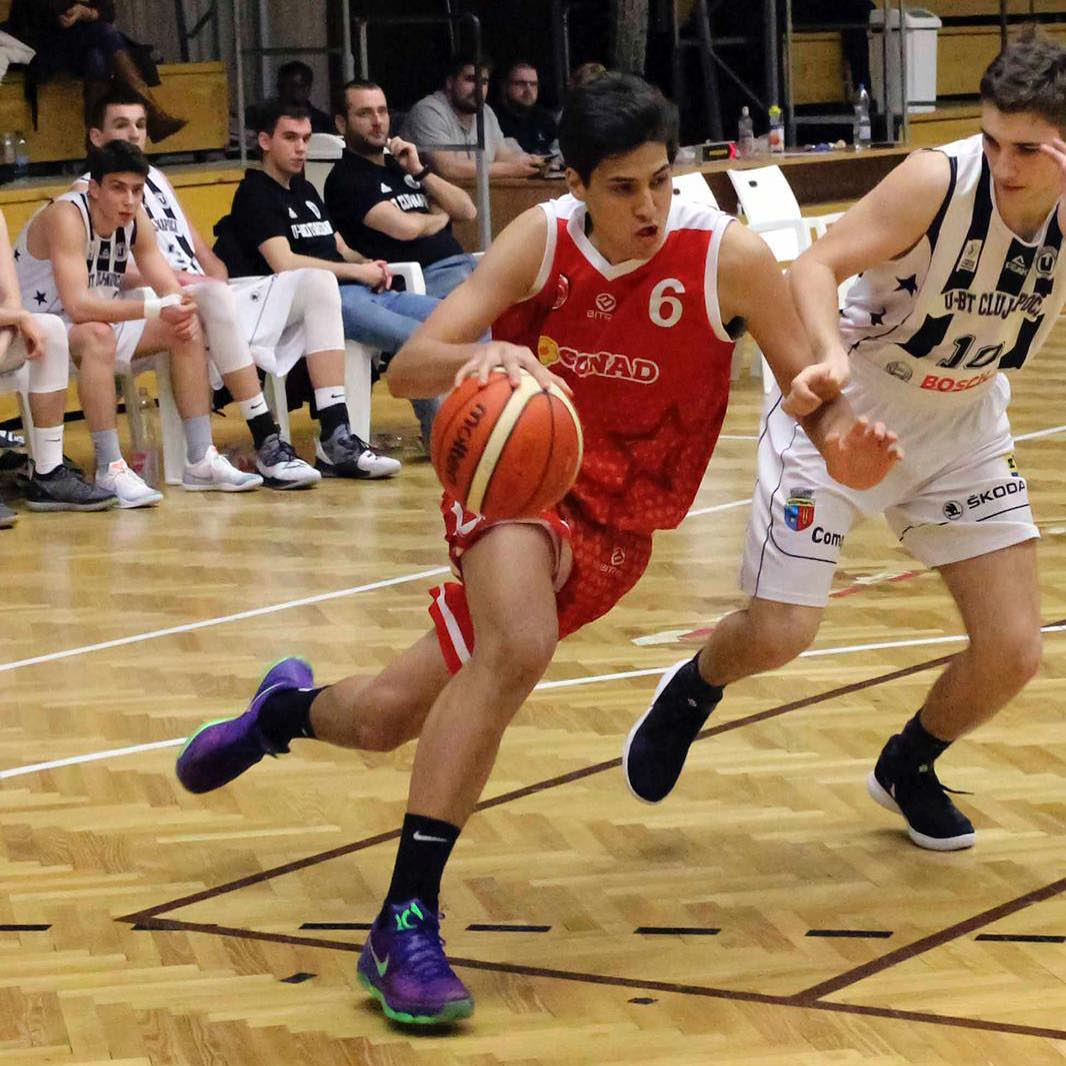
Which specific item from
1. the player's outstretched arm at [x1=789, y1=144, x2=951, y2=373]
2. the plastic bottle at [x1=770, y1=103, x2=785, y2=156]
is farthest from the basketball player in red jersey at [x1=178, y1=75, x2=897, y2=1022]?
the plastic bottle at [x1=770, y1=103, x2=785, y2=156]

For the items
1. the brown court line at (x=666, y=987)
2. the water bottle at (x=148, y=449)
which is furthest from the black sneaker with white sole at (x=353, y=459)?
the brown court line at (x=666, y=987)

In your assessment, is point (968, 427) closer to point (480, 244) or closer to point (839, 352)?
point (839, 352)

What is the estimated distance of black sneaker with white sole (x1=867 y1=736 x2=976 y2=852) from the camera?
3738 mm

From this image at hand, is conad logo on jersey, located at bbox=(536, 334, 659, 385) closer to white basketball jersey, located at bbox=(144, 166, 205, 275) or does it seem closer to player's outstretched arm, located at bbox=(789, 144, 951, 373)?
player's outstretched arm, located at bbox=(789, 144, 951, 373)

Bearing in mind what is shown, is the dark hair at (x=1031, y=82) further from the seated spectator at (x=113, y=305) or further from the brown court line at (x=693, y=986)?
the seated spectator at (x=113, y=305)

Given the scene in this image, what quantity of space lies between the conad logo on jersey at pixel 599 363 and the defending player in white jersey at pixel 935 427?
11.1 inches

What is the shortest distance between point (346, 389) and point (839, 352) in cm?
533

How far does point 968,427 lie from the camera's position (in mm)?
3676

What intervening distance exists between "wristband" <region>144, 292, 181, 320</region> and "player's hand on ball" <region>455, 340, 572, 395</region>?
15.7 ft

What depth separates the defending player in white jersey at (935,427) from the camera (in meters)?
3.33

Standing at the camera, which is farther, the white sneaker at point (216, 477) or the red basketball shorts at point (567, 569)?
the white sneaker at point (216, 477)

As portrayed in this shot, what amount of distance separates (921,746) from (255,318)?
4.80m

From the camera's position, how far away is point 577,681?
4.99 m

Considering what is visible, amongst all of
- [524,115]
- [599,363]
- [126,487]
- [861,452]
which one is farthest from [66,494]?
[524,115]
